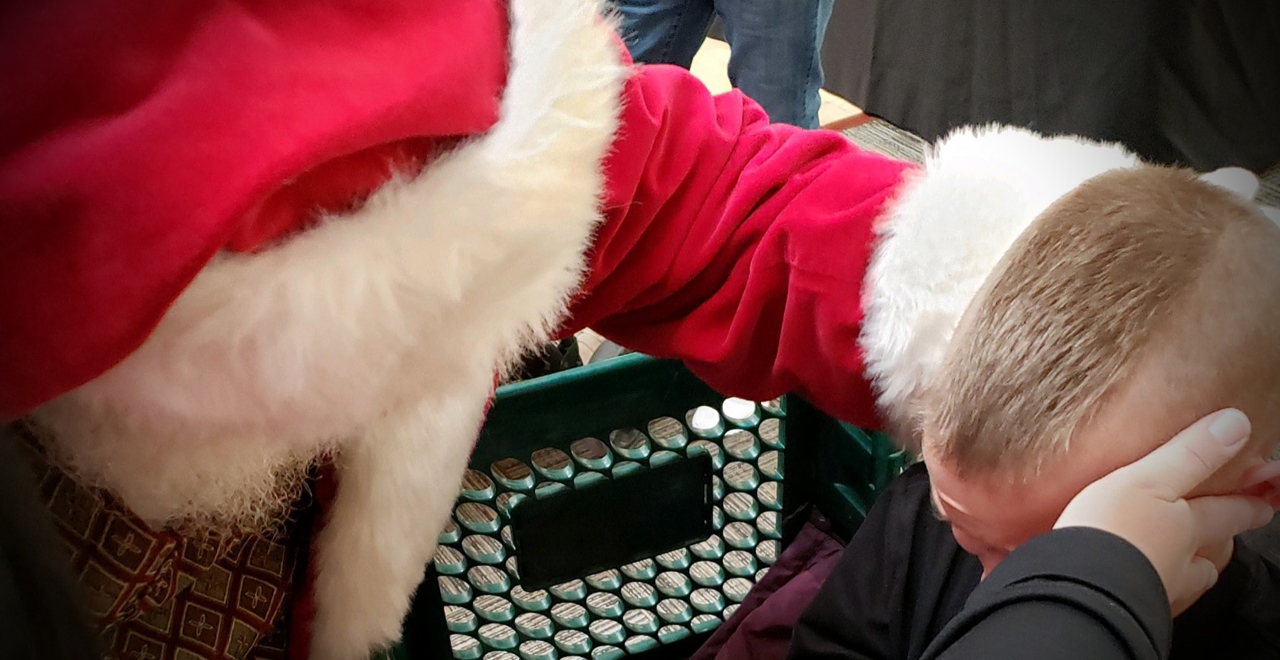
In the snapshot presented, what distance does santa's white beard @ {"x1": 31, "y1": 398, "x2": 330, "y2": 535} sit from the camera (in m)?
0.32

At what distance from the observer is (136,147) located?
0.90 ft

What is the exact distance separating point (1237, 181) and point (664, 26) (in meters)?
0.73

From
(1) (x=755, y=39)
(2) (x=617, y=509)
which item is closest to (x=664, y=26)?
(1) (x=755, y=39)

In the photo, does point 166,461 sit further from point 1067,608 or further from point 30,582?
point 1067,608

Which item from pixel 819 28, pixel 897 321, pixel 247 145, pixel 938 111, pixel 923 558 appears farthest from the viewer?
pixel 938 111

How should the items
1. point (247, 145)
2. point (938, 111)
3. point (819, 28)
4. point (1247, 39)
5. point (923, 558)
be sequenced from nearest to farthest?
point (247, 145), point (923, 558), point (1247, 39), point (819, 28), point (938, 111)

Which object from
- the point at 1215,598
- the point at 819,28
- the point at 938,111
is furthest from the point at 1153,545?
the point at 938,111

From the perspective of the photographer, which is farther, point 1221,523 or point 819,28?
point 819,28

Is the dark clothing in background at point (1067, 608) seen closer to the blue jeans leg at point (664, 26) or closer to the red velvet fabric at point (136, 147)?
the red velvet fabric at point (136, 147)

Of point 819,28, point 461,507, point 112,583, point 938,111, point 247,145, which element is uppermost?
point 247,145

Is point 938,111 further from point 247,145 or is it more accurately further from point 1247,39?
point 247,145

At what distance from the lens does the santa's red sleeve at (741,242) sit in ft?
1.52

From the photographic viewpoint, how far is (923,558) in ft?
1.97

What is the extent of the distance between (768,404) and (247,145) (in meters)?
0.51
